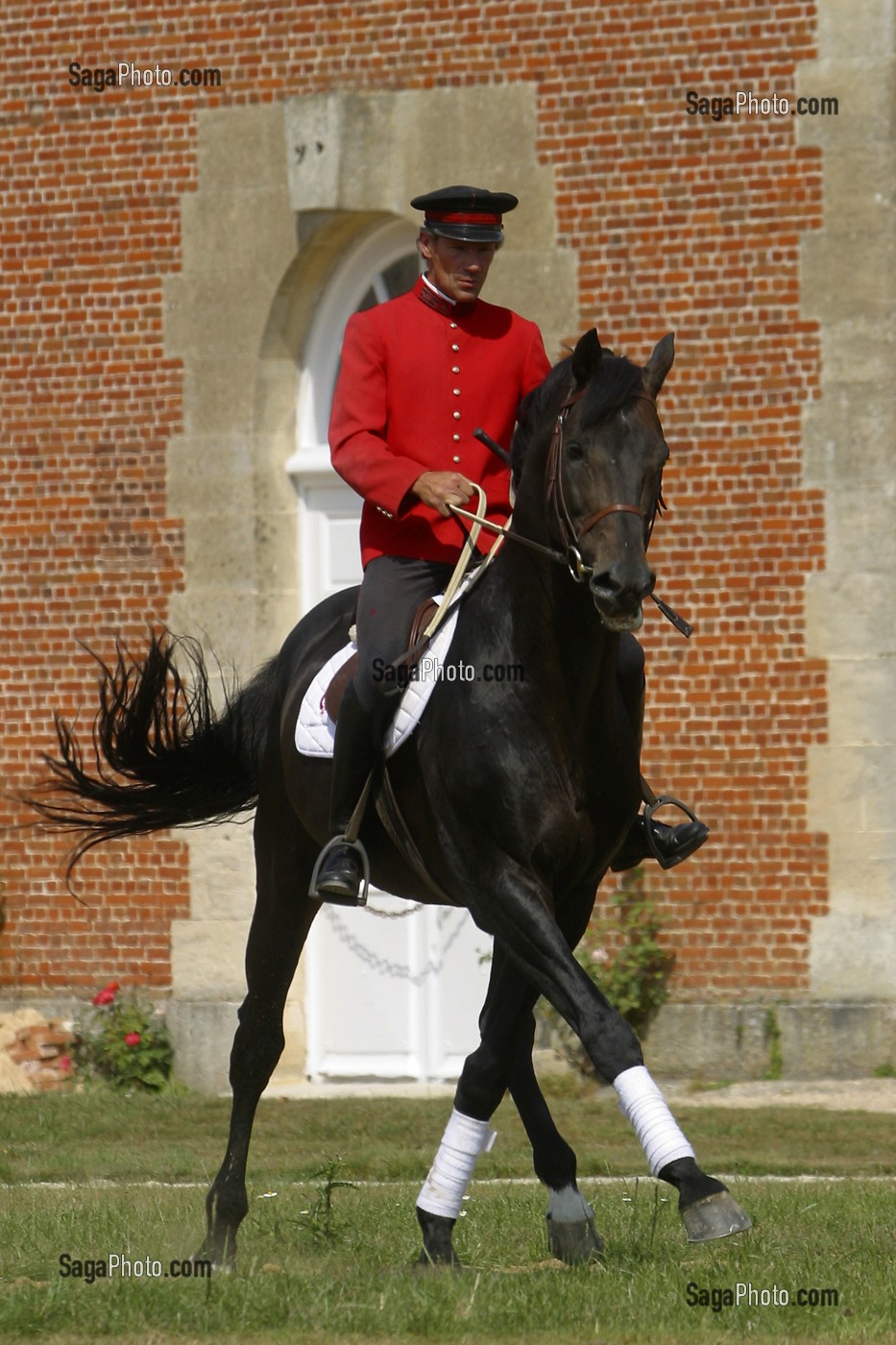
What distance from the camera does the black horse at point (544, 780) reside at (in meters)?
5.75

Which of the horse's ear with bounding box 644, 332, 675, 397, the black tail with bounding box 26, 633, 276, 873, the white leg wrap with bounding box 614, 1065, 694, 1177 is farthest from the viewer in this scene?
the black tail with bounding box 26, 633, 276, 873

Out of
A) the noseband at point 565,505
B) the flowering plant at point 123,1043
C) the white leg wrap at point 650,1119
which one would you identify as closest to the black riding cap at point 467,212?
the noseband at point 565,505

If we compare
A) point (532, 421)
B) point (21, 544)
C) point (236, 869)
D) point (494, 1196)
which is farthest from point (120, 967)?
point (532, 421)

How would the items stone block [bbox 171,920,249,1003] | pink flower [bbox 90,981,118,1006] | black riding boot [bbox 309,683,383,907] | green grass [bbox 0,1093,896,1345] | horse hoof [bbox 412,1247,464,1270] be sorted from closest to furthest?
1. green grass [bbox 0,1093,896,1345]
2. horse hoof [bbox 412,1247,464,1270]
3. black riding boot [bbox 309,683,383,907]
4. stone block [bbox 171,920,249,1003]
5. pink flower [bbox 90,981,118,1006]

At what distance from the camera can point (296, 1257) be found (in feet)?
22.4

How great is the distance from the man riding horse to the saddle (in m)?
0.06

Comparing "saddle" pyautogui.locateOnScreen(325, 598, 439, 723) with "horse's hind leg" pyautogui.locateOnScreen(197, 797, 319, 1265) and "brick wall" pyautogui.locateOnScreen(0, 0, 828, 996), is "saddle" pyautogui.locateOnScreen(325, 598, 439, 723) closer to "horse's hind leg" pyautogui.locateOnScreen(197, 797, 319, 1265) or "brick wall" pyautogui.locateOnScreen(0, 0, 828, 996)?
"horse's hind leg" pyautogui.locateOnScreen(197, 797, 319, 1265)

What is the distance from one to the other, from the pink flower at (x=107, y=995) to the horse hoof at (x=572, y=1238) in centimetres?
713

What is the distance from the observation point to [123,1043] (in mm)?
13297

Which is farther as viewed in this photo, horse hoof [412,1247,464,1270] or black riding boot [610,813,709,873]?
black riding boot [610,813,709,873]

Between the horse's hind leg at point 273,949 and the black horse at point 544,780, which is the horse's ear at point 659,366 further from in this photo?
the horse's hind leg at point 273,949

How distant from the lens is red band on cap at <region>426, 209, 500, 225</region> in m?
6.88

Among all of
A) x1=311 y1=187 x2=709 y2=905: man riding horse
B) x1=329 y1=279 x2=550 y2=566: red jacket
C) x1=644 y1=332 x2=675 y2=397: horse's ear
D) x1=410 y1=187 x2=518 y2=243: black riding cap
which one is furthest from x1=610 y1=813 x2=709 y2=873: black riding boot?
x1=410 y1=187 x2=518 y2=243: black riding cap

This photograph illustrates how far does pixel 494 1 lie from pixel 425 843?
756 cm
